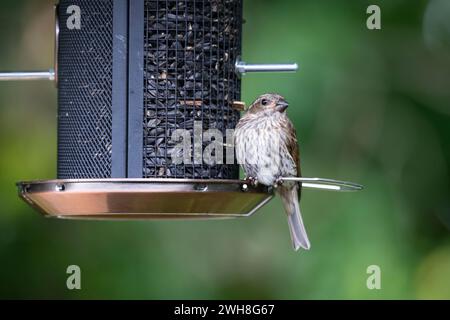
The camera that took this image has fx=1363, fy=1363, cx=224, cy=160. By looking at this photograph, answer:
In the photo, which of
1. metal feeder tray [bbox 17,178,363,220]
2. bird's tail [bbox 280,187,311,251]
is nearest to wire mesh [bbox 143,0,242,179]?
metal feeder tray [bbox 17,178,363,220]

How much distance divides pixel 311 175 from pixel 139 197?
2.85m

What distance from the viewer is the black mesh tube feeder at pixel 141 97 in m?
6.82

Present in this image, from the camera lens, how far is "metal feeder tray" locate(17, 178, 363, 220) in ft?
21.5

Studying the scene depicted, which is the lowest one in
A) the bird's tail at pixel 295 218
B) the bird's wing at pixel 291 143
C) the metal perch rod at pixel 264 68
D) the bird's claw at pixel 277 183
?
the bird's tail at pixel 295 218

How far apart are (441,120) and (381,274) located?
3.95ft

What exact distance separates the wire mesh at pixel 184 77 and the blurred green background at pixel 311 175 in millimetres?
1439

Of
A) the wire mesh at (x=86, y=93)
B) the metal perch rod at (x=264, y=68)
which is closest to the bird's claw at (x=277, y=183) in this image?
the metal perch rod at (x=264, y=68)

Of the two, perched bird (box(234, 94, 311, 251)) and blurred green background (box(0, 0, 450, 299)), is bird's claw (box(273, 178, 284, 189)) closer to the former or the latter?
perched bird (box(234, 94, 311, 251))

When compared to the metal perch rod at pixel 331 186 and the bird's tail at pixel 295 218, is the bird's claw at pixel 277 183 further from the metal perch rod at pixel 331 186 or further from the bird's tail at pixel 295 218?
the bird's tail at pixel 295 218

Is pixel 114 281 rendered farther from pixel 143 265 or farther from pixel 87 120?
pixel 87 120

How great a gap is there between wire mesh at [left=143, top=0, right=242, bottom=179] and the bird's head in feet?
1.42

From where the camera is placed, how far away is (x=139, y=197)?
21.5ft

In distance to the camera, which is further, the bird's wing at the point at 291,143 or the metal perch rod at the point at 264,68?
the bird's wing at the point at 291,143

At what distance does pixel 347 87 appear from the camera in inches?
371
